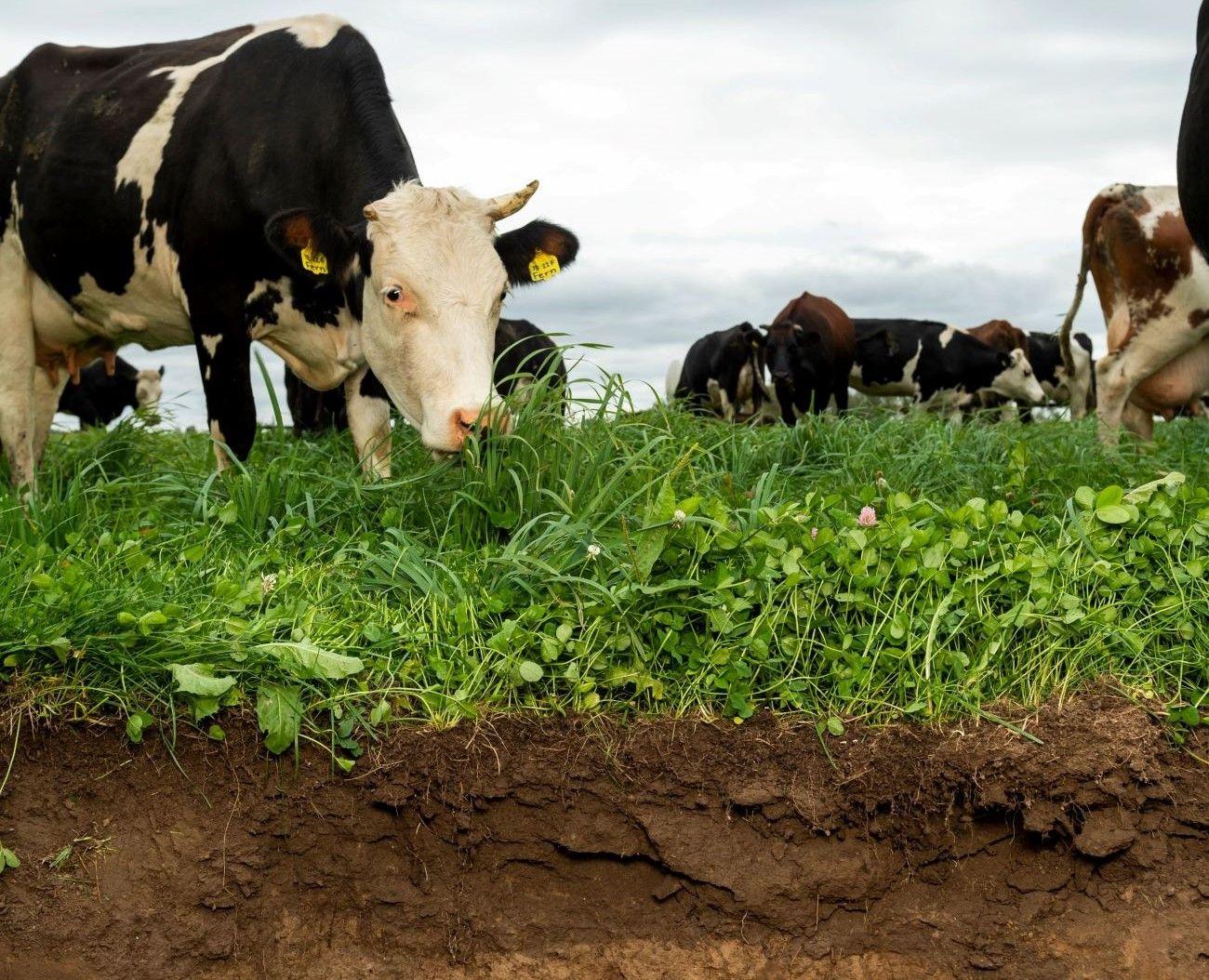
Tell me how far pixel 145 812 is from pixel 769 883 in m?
2.13

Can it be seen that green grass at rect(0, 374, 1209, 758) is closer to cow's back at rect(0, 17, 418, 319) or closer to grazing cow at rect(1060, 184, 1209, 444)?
cow's back at rect(0, 17, 418, 319)

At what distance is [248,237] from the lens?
265 inches

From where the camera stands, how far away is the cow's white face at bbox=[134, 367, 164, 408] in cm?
2675

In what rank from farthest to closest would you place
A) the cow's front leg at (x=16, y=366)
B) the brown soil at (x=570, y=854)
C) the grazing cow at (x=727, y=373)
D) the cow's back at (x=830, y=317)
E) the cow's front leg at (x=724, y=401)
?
the cow's front leg at (x=724, y=401), the grazing cow at (x=727, y=373), the cow's back at (x=830, y=317), the cow's front leg at (x=16, y=366), the brown soil at (x=570, y=854)

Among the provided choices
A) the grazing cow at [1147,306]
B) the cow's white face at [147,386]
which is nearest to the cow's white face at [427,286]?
the grazing cow at [1147,306]

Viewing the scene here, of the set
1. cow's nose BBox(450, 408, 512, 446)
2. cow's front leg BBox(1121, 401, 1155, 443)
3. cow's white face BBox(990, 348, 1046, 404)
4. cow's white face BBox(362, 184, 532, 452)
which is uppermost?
cow's white face BBox(362, 184, 532, 452)

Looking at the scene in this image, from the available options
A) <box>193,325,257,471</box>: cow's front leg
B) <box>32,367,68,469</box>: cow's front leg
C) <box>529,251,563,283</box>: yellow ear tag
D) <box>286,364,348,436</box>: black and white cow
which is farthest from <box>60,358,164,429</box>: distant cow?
<box>529,251,563,283</box>: yellow ear tag

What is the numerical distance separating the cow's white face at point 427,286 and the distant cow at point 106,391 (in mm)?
18531

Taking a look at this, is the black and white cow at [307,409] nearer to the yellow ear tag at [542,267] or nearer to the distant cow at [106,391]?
the yellow ear tag at [542,267]

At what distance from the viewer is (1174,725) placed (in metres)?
4.94

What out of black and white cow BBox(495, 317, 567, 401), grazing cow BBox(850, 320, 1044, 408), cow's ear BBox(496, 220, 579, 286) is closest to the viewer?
black and white cow BBox(495, 317, 567, 401)

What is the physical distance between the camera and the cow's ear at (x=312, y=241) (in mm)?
6281

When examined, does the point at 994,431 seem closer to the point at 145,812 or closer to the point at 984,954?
the point at 984,954

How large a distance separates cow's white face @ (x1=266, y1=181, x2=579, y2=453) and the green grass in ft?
0.88
